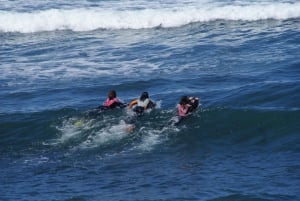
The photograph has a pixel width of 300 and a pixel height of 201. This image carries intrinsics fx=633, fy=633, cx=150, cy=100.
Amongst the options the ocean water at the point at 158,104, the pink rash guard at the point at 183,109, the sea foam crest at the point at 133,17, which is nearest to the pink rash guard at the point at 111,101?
the ocean water at the point at 158,104

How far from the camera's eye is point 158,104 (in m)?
28.5

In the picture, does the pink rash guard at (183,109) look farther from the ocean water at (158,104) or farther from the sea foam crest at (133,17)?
the sea foam crest at (133,17)

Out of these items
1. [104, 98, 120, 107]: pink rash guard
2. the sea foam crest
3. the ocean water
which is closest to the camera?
the ocean water

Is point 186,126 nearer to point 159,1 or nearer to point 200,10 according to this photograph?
point 200,10

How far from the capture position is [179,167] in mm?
21438

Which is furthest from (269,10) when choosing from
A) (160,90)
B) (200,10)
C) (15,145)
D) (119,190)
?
(119,190)

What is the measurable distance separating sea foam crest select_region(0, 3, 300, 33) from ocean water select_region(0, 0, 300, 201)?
4.2 inches

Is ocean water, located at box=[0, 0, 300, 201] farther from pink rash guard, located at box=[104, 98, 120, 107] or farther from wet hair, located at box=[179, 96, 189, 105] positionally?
wet hair, located at box=[179, 96, 189, 105]

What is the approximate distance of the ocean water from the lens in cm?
2033

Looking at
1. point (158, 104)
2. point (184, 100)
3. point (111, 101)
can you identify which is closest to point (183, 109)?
point (184, 100)

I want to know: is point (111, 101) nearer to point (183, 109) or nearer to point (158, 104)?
point (158, 104)

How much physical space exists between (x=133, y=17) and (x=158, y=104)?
21649 mm

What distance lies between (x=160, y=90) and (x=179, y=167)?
31.9 feet

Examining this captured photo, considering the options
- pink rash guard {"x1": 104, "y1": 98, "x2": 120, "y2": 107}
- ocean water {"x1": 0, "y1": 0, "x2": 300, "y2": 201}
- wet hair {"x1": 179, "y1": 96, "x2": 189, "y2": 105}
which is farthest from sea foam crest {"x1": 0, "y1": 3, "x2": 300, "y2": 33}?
wet hair {"x1": 179, "y1": 96, "x2": 189, "y2": 105}
